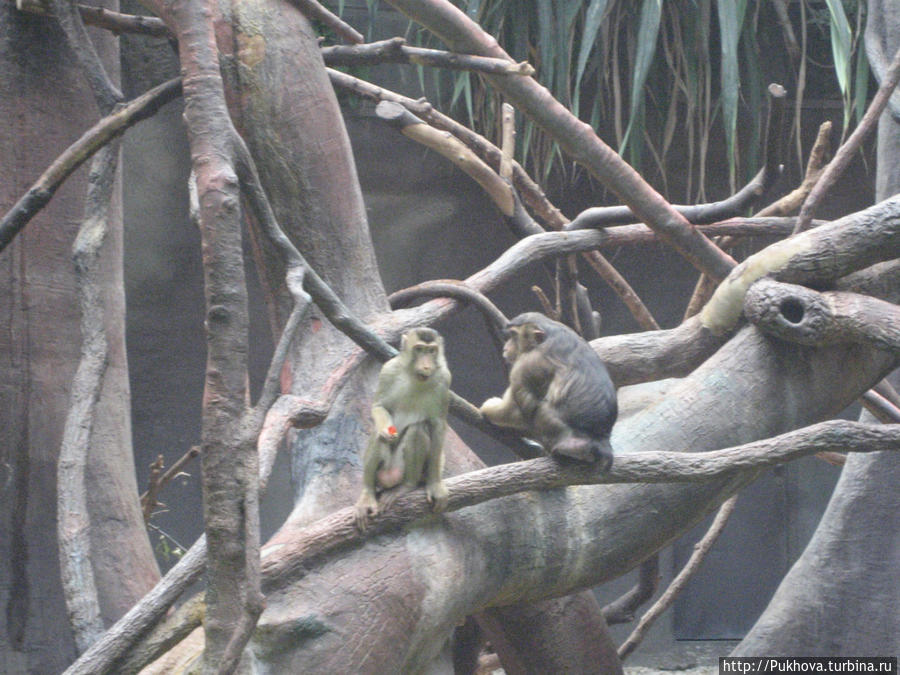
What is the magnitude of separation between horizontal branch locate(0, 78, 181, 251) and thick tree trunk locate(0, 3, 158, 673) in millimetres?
398

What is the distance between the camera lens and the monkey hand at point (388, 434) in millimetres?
2746

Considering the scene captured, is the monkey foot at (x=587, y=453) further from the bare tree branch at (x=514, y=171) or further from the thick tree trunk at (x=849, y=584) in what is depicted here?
the thick tree trunk at (x=849, y=584)

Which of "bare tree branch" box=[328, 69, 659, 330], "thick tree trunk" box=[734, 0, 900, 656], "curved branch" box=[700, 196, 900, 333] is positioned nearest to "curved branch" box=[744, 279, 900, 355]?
"curved branch" box=[700, 196, 900, 333]

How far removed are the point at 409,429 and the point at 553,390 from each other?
0.52 metres

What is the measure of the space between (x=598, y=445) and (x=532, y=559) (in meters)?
0.47

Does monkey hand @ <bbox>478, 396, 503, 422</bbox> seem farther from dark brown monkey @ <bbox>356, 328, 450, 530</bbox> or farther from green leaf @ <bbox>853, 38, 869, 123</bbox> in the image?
green leaf @ <bbox>853, 38, 869, 123</bbox>

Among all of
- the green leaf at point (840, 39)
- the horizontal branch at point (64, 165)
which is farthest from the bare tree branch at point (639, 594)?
the green leaf at point (840, 39)

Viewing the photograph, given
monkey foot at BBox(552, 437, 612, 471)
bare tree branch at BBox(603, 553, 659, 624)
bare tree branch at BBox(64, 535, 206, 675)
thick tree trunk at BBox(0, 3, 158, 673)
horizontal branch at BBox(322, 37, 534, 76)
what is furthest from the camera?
bare tree branch at BBox(603, 553, 659, 624)

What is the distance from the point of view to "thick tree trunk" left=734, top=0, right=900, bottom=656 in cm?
421

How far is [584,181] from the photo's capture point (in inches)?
269

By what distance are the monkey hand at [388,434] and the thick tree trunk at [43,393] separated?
1.08m

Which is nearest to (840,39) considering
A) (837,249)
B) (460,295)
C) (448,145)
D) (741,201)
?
(741,201)

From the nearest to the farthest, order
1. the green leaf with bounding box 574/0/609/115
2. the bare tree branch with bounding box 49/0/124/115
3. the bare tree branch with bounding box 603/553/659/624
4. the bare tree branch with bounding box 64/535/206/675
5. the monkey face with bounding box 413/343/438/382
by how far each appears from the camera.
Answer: the bare tree branch with bounding box 64/535/206/675, the monkey face with bounding box 413/343/438/382, the bare tree branch with bounding box 49/0/124/115, the bare tree branch with bounding box 603/553/659/624, the green leaf with bounding box 574/0/609/115

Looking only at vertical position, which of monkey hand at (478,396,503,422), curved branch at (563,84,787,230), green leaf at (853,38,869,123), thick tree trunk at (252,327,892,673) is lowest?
thick tree trunk at (252,327,892,673)
